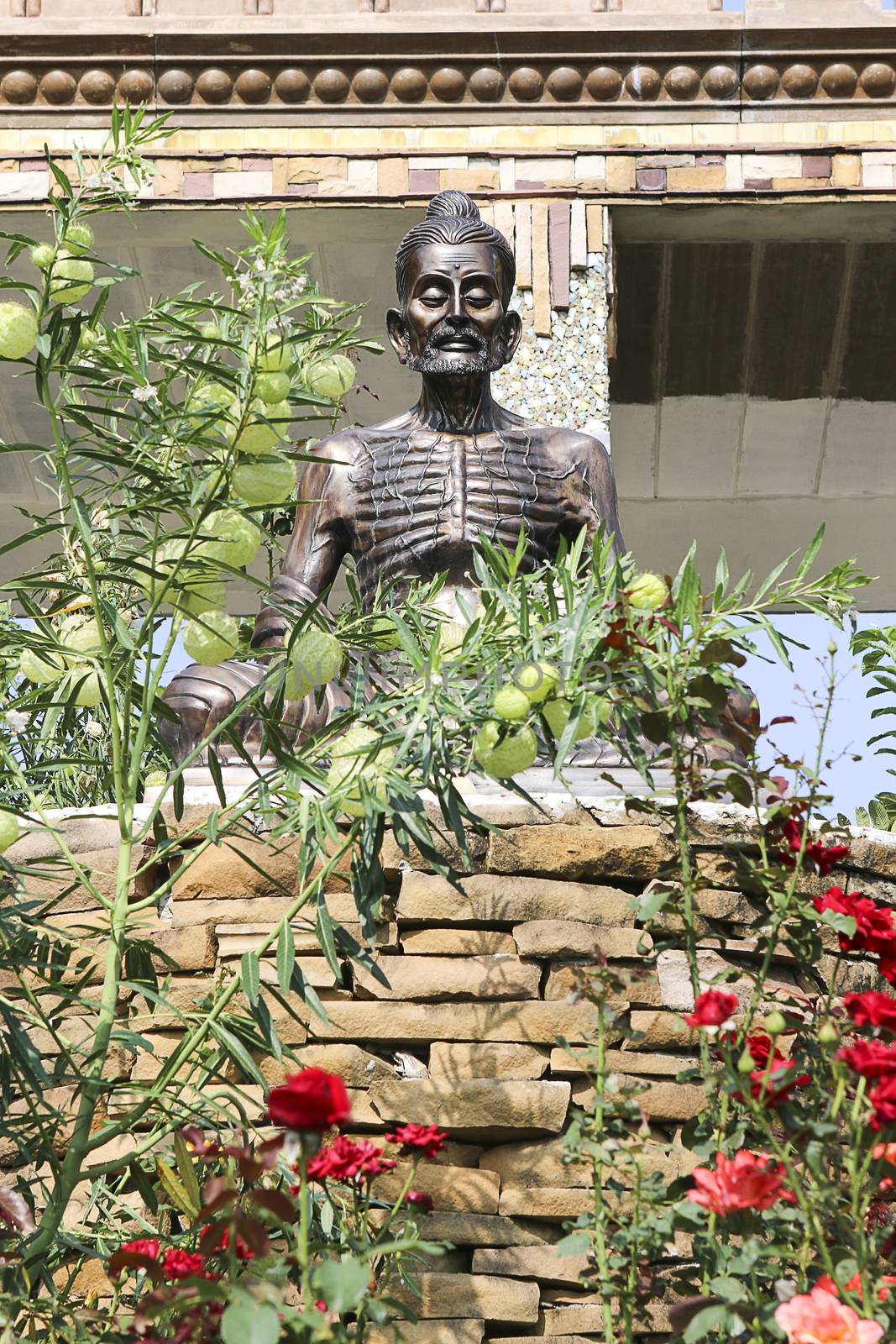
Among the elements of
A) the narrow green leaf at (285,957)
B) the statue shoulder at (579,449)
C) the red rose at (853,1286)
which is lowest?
the statue shoulder at (579,449)

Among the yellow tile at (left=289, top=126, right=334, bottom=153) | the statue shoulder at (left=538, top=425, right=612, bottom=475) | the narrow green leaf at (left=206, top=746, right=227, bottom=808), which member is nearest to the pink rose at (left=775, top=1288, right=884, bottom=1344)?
the narrow green leaf at (left=206, top=746, right=227, bottom=808)

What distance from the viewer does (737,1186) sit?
1675 mm

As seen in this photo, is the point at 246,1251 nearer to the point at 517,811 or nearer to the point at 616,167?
the point at 517,811

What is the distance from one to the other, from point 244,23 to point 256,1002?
5.64 m

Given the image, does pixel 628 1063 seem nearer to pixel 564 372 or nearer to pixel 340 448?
pixel 340 448

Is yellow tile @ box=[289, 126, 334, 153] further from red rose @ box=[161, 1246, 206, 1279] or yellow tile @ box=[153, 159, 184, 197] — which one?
red rose @ box=[161, 1246, 206, 1279]

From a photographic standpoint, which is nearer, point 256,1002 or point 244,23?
point 256,1002

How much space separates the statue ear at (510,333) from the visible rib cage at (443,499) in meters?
0.32

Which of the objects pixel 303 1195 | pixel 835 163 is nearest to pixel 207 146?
pixel 835 163

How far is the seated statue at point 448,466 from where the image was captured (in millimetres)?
4555

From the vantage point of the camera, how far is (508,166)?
6.79 meters

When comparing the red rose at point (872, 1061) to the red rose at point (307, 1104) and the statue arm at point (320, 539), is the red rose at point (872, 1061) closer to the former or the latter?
the red rose at point (307, 1104)

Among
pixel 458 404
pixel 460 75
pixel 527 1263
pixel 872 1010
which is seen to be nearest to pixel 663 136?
pixel 460 75

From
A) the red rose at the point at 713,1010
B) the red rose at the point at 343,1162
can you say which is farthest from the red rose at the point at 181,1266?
the red rose at the point at 713,1010
